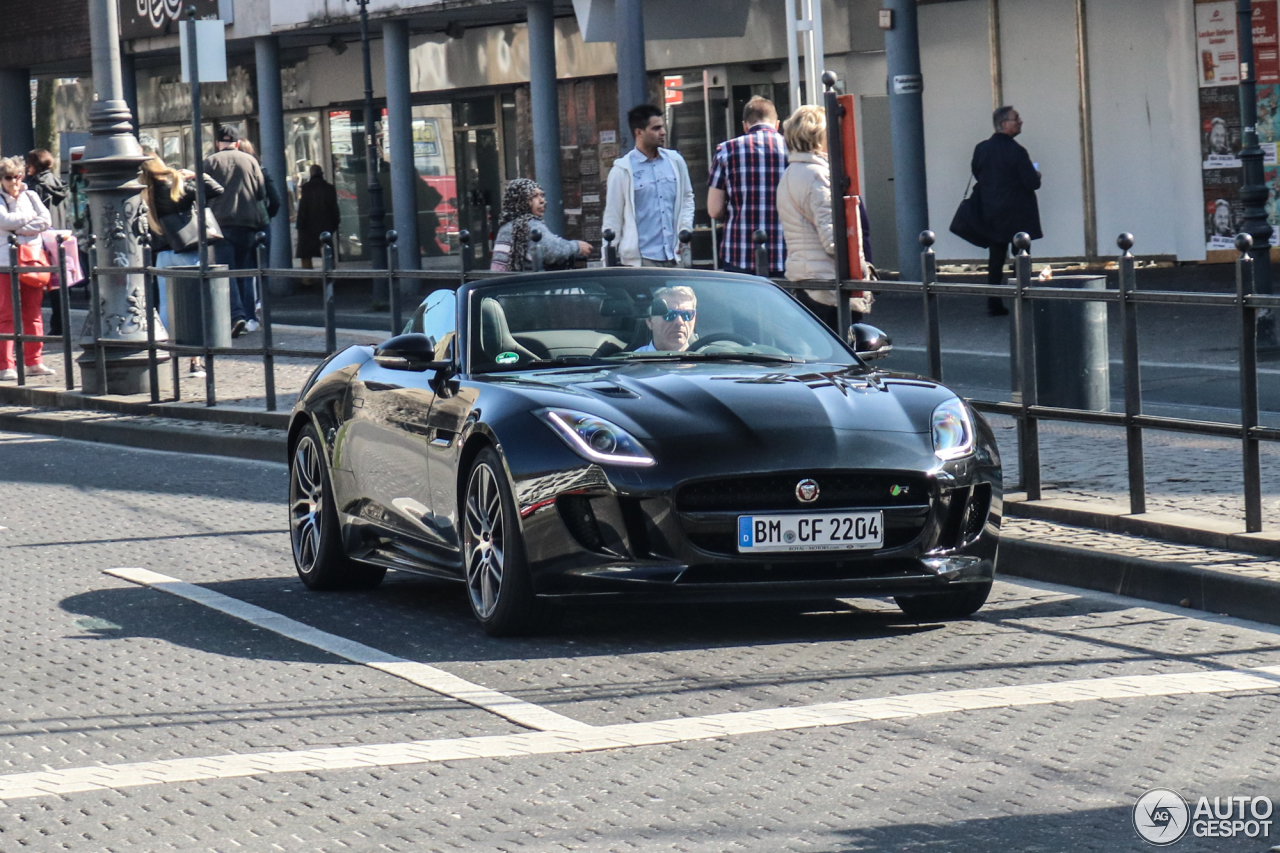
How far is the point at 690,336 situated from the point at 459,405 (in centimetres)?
91

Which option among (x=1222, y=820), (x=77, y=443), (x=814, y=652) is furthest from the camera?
(x=77, y=443)

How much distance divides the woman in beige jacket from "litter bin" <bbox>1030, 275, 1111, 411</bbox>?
2094mm

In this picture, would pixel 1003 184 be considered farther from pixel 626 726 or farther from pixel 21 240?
pixel 626 726

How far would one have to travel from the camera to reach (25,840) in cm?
507

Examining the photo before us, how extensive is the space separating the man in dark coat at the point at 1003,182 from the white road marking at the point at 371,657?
12.1 m

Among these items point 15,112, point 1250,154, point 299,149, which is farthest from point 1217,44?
point 15,112

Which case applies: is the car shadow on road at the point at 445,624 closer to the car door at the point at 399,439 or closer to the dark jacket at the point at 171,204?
the car door at the point at 399,439

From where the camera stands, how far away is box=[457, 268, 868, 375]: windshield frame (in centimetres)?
812

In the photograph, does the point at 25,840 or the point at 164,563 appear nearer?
the point at 25,840

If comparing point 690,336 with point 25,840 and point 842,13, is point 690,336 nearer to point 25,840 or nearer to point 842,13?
point 25,840

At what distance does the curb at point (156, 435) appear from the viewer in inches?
573

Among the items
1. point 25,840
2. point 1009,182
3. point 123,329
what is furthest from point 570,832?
point 1009,182

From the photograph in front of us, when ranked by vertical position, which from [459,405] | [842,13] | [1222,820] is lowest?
[1222,820]

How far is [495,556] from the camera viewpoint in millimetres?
7574
